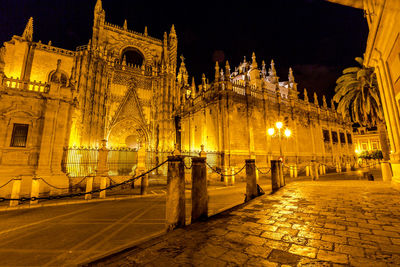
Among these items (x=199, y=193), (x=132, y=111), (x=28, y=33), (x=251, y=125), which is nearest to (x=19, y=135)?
(x=199, y=193)

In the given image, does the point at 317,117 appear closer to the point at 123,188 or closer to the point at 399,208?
the point at 399,208

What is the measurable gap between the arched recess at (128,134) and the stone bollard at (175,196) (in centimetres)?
2053

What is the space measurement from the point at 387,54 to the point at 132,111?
944 inches

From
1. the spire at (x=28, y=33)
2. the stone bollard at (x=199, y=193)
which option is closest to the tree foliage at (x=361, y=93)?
the stone bollard at (x=199, y=193)

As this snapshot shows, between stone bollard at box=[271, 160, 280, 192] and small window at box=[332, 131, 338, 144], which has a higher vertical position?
small window at box=[332, 131, 338, 144]

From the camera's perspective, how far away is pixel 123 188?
11586 millimetres

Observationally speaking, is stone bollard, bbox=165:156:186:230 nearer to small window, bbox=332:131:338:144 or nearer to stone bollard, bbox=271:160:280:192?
stone bollard, bbox=271:160:280:192

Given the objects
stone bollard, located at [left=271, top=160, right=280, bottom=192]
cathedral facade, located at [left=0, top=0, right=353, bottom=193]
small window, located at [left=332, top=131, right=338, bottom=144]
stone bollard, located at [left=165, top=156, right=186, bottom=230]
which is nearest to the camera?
stone bollard, located at [left=165, top=156, right=186, bottom=230]

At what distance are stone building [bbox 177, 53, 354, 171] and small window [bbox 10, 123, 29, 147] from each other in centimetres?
1302

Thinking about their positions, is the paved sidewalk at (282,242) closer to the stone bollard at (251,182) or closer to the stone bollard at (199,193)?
the stone bollard at (199,193)

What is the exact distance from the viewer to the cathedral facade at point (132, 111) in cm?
974

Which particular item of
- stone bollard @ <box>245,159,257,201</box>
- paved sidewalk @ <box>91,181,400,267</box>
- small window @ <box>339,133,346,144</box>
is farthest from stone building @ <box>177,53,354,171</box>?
paved sidewalk @ <box>91,181,400,267</box>

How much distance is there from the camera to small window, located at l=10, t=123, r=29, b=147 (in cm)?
949

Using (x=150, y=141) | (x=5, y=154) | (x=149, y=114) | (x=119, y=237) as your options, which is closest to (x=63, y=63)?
(x=149, y=114)
